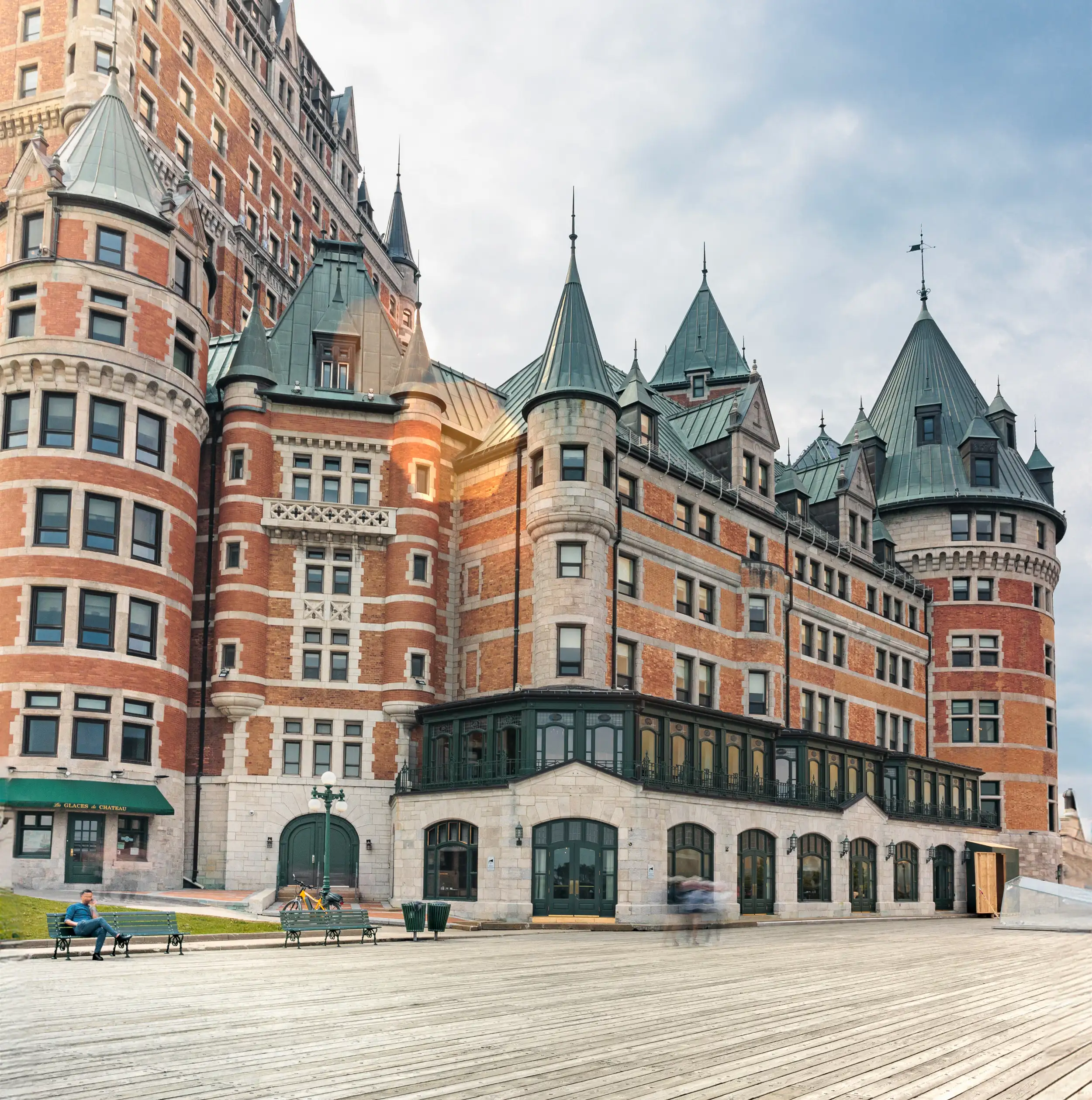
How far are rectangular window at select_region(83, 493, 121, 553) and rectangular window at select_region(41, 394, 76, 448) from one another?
2.03m

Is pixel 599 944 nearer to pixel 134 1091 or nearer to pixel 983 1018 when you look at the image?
pixel 983 1018

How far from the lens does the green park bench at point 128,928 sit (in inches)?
912

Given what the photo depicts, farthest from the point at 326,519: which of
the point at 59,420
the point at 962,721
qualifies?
the point at 962,721

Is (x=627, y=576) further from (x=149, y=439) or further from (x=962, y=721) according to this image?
(x=962, y=721)

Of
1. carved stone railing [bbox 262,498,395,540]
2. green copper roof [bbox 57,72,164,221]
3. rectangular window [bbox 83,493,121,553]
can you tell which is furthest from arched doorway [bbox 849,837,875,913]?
green copper roof [bbox 57,72,164,221]

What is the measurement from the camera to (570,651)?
44.6 meters

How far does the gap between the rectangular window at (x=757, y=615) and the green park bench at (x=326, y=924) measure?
2783 centimetres

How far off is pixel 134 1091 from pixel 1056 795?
68.7 metres

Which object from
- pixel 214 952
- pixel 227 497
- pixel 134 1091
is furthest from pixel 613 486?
pixel 134 1091

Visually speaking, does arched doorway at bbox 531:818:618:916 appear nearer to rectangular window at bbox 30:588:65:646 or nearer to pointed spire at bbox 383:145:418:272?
rectangular window at bbox 30:588:65:646

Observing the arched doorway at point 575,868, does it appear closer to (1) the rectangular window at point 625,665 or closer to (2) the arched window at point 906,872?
(1) the rectangular window at point 625,665

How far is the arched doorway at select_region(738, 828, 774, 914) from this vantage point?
4412cm

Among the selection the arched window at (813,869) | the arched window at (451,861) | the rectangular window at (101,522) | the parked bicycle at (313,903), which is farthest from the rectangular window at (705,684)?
the rectangular window at (101,522)

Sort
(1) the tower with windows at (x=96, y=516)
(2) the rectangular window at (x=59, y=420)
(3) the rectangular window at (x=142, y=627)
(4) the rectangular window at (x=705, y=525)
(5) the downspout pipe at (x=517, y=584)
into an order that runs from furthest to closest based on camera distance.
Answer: (4) the rectangular window at (x=705, y=525) < (5) the downspout pipe at (x=517, y=584) < (3) the rectangular window at (x=142, y=627) < (2) the rectangular window at (x=59, y=420) < (1) the tower with windows at (x=96, y=516)
